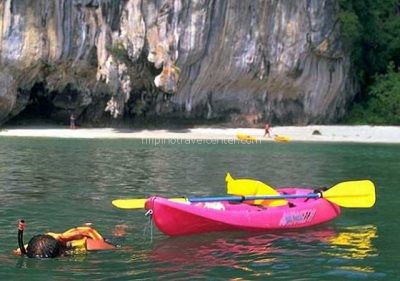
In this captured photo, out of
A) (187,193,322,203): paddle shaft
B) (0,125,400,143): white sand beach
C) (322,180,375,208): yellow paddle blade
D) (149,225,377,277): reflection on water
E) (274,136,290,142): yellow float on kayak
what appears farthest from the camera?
(274,136,290,142): yellow float on kayak

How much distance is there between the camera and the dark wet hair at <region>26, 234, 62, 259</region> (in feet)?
26.5

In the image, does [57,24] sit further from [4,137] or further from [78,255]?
[78,255]

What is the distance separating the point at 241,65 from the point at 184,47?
12.8 ft

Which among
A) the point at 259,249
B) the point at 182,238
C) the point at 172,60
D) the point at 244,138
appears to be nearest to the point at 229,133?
the point at 244,138

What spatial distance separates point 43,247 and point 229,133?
28.0 m

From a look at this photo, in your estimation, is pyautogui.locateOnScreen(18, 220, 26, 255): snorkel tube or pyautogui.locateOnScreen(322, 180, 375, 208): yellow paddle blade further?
pyautogui.locateOnScreen(322, 180, 375, 208): yellow paddle blade

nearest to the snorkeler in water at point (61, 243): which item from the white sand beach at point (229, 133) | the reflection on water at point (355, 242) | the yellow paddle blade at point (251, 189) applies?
the reflection on water at point (355, 242)

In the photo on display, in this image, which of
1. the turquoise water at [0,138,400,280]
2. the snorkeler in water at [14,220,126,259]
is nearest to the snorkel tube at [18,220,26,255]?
the snorkeler in water at [14,220,126,259]

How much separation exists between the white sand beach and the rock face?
5.34ft

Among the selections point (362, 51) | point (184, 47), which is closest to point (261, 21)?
point (184, 47)

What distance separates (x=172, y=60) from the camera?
34469 mm

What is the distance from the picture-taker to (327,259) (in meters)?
8.60

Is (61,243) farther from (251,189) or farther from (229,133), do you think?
(229,133)

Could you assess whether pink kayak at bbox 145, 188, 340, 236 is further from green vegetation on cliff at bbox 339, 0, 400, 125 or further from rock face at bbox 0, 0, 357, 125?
green vegetation on cliff at bbox 339, 0, 400, 125
